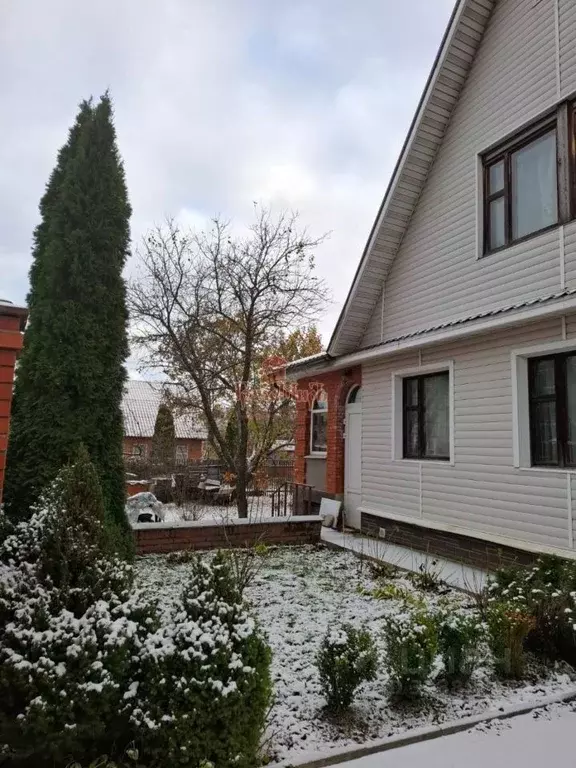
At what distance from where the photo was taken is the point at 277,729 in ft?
10.1

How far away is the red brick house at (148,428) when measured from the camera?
56.2ft

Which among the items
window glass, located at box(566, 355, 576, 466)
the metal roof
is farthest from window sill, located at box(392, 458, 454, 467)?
the metal roof

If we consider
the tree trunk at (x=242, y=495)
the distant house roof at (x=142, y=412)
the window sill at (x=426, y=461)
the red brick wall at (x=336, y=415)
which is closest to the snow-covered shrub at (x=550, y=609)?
the window sill at (x=426, y=461)

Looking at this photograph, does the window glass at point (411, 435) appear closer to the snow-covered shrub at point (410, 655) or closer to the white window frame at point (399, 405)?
the white window frame at point (399, 405)

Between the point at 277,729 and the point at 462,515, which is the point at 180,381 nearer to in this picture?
the point at 462,515

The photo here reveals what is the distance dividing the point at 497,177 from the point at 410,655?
6975mm

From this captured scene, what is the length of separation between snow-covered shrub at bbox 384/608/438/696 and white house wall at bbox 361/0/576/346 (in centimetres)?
467

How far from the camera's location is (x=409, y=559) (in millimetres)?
7824

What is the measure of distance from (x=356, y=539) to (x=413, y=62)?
9162mm

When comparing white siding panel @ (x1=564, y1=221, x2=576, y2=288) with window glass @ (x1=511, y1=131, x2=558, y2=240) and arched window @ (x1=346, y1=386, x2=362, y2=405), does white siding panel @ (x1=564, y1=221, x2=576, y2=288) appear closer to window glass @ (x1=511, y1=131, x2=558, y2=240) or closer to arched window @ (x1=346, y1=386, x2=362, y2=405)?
window glass @ (x1=511, y1=131, x2=558, y2=240)

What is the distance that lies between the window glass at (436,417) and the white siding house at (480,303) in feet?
0.10

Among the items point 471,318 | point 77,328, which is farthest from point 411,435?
point 77,328

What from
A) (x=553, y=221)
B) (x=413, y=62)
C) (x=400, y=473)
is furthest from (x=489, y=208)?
(x=400, y=473)

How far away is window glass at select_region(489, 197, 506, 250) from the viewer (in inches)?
292
